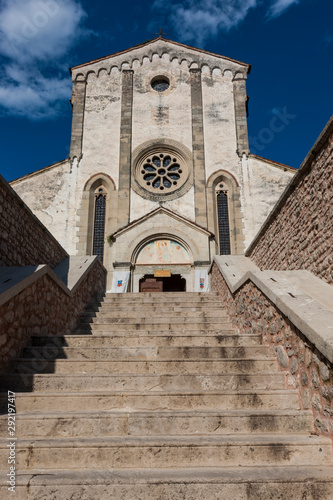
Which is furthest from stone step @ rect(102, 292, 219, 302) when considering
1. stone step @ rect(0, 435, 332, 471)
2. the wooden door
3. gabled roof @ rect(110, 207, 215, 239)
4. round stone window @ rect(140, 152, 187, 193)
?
round stone window @ rect(140, 152, 187, 193)

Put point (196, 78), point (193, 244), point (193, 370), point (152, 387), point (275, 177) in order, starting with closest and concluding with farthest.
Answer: point (152, 387)
point (193, 370)
point (193, 244)
point (275, 177)
point (196, 78)

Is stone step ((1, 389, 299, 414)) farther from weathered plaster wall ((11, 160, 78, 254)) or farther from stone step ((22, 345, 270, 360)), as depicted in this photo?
weathered plaster wall ((11, 160, 78, 254))

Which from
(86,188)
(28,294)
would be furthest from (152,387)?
(86,188)

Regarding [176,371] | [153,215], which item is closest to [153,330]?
[176,371]

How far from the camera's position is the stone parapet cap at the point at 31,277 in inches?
165

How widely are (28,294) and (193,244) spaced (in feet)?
31.2

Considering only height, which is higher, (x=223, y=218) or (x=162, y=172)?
(x=162, y=172)

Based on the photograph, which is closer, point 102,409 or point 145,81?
point 102,409

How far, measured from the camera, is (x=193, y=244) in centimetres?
1375

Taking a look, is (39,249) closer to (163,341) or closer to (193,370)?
(163,341)

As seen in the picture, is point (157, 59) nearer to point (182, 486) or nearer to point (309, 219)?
point (309, 219)

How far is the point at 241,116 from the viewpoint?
1631 cm

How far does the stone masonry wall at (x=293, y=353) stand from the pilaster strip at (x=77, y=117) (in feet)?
41.2

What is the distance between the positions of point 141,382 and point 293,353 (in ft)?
5.26
